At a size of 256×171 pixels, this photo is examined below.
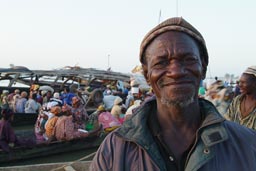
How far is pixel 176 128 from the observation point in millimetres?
1612

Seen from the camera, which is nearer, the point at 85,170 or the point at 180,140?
the point at 180,140

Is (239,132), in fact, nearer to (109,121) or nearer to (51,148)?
(51,148)

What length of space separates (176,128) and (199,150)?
0.24m

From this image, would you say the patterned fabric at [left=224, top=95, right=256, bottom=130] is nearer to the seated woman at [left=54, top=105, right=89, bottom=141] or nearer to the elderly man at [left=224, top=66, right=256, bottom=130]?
the elderly man at [left=224, top=66, right=256, bottom=130]

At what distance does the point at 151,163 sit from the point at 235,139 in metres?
0.46

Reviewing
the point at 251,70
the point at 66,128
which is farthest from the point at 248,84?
the point at 66,128

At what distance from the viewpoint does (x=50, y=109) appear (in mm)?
9289

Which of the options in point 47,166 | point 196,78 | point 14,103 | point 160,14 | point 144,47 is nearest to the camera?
point 196,78

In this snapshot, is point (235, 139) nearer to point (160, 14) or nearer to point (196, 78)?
point (196, 78)

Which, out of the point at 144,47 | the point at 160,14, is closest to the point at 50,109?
the point at 144,47

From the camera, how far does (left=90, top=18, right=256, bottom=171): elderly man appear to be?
1399 millimetres

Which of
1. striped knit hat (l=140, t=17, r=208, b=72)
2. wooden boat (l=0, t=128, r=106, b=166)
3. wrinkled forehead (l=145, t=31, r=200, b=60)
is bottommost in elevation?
wooden boat (l=0, t=128, r=106, b=166)

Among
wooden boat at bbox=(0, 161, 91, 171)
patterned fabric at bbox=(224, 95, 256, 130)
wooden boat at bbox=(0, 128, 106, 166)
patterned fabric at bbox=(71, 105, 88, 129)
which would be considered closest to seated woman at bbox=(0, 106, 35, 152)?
wooden boat at bbox=(0, 128, 106, 166)

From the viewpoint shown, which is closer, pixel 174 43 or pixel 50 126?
pixel 174 43
